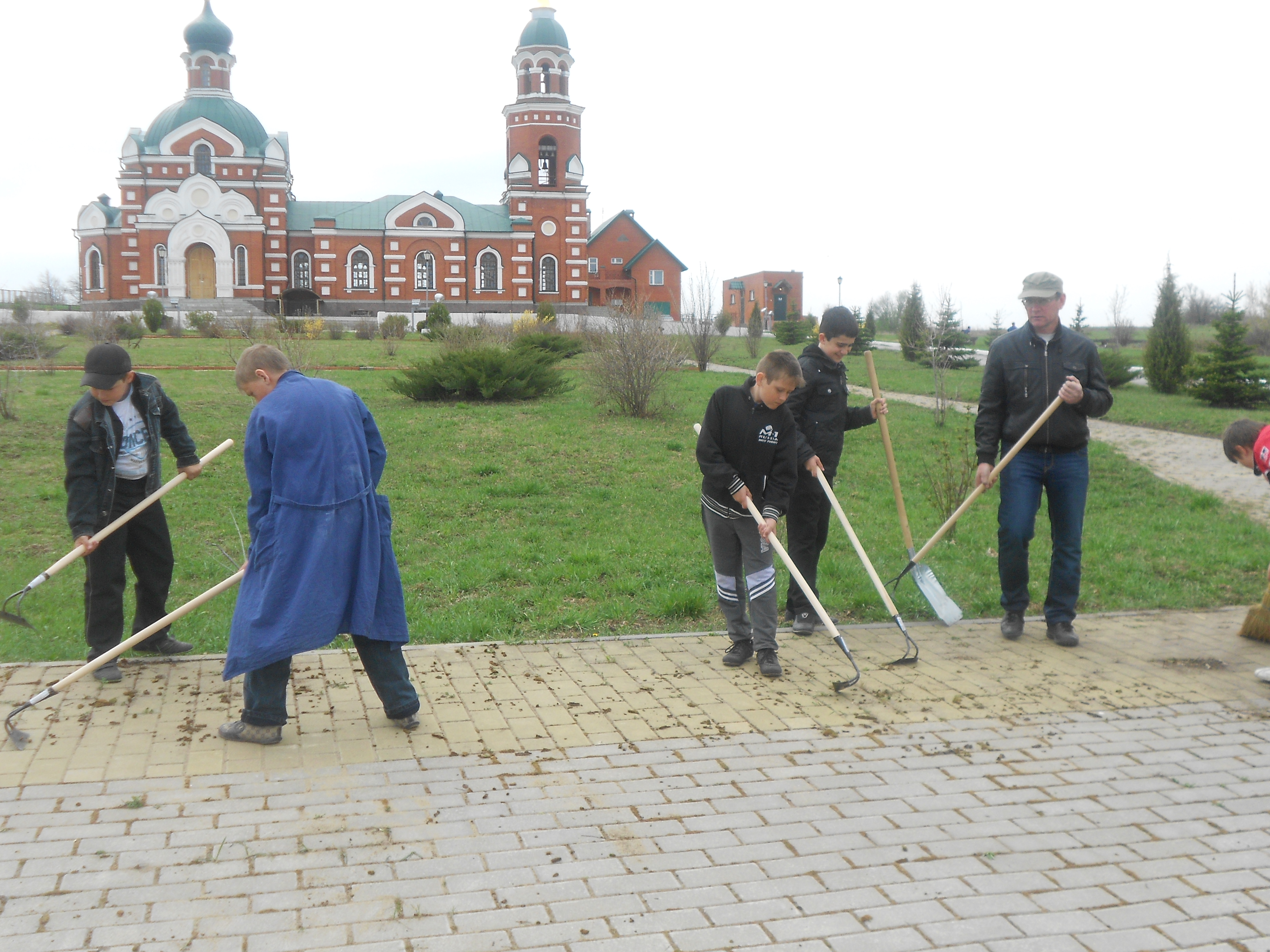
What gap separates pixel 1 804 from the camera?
3.86 meters

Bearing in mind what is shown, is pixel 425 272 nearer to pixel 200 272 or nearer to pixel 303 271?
pixel 303 271

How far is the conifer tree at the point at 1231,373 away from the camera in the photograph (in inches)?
788

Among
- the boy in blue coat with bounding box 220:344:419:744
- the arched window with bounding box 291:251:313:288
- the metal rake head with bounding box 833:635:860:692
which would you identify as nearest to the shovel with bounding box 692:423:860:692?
the metal rake head with bounding box 833:635:860:692

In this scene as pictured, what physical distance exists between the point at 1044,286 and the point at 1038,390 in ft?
2.05

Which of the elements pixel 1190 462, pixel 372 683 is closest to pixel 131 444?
pixel 372 683

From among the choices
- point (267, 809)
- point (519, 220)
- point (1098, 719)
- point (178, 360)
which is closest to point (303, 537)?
point (267, 809)

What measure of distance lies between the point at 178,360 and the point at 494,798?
2553cm

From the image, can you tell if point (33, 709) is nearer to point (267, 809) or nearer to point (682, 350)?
point (267, 809)

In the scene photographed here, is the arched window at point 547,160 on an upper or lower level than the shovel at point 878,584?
upper

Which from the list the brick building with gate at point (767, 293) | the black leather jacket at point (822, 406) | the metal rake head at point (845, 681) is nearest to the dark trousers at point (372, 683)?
the metal rake head at point (845, 681)

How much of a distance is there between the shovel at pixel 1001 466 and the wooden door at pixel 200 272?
55364mm

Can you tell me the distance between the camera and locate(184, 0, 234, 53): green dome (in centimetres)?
5794

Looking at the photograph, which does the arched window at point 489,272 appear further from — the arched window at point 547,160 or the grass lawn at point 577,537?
the grass lawn at point 577,537

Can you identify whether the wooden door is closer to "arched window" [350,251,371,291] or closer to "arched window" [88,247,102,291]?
"arched window" [88,247,102,291]
